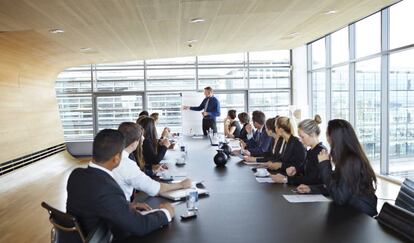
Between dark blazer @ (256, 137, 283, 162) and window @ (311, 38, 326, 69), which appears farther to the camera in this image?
window @ (311, 38, 326, 69)

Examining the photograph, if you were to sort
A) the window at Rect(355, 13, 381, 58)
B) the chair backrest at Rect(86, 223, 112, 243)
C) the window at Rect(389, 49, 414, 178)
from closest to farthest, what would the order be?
the chair backrest at Rect(86, 223, 112, 243), the window at Rect(389, 49, 414, 178), the window at Rect(355, 13, 381, 58)

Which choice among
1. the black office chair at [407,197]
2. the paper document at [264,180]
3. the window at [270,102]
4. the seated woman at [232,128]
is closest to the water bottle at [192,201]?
the paper document at [264,180]

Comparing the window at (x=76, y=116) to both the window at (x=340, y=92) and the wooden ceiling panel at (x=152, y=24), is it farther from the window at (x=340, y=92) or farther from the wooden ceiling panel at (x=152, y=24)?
the window at (x=340, y=92)

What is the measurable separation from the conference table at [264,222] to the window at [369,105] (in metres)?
5.09

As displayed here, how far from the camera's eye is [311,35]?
820 centimetres

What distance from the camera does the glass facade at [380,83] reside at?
21.1 ft

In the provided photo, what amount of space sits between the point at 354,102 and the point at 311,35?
1.71m

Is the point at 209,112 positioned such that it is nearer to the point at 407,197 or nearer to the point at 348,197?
the point at 348,197

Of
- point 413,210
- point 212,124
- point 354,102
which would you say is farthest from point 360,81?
point 413,210

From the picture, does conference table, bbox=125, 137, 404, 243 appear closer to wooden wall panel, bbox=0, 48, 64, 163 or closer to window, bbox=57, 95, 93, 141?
wooden wall panel, bbox=0, 48, 64, 163

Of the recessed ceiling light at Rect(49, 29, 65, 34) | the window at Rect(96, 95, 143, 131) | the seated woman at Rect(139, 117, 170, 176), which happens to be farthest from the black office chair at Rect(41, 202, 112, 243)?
the window at Rect(96, 95, 143, 131)

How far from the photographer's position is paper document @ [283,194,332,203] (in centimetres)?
256

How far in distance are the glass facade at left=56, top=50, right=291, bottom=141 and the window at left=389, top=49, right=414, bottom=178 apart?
4526mm

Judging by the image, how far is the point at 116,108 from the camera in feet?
37.0
